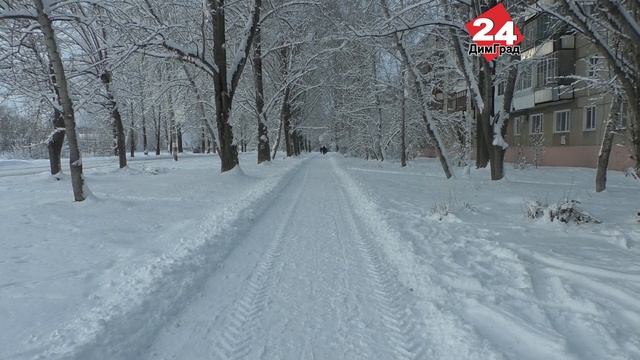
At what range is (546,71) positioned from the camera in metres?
25.3

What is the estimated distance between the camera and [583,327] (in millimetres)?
3367

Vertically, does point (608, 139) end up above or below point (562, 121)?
below

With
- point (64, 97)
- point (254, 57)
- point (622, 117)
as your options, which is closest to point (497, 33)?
point (622, 117)

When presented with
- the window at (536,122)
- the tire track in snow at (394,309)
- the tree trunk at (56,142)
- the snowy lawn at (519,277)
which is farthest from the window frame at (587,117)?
the tree trunk at (56,142)

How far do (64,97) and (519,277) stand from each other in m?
9.26

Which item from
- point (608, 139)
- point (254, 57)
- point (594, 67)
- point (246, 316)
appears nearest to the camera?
point (246, 316)

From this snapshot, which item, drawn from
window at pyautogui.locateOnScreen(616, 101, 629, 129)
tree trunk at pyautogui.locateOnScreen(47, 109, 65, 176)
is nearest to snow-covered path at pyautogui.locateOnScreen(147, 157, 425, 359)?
window at pyautogui.locateOnScreen(616, 101, 629, 129)

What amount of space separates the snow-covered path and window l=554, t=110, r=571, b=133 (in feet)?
76.6

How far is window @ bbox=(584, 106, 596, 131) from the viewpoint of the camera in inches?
880

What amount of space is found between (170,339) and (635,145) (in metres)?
8.66

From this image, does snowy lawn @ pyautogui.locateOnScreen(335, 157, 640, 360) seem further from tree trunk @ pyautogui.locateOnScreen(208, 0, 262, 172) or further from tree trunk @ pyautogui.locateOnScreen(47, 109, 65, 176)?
tree trunk @ pyautogui.locateOnScreen(47, 109, 65, 176)

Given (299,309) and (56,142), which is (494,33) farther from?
(56,142)

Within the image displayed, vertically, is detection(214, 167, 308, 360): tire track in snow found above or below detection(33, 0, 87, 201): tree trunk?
below

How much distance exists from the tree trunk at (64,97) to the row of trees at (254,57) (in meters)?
0.02
